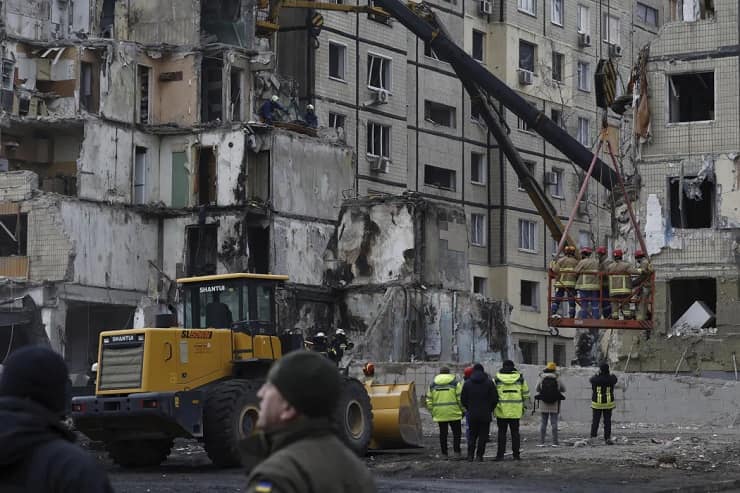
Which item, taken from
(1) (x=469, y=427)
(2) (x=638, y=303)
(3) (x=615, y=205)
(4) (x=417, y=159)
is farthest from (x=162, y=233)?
(1) (x=469, y=427)

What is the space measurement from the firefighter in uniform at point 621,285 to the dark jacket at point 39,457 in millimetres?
26210

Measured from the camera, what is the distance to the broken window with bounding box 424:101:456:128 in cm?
6638

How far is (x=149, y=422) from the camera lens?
23.8 m

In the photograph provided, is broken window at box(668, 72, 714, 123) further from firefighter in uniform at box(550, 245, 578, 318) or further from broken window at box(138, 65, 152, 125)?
broken window at box(138, 65, 152, 125)

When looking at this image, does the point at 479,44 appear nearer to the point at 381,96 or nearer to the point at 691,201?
the point at 381,96

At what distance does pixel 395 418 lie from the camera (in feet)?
89.0

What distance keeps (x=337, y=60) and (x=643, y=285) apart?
3215 cm

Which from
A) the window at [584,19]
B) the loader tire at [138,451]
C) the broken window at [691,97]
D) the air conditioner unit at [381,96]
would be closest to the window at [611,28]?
the window at [584,19]

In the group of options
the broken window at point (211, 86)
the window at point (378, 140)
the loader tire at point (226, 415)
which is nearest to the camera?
the loader tire at point (226, 415)

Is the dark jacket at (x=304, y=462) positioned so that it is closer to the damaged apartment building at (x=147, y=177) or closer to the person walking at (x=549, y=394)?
the person walking at (x=549, y=394)

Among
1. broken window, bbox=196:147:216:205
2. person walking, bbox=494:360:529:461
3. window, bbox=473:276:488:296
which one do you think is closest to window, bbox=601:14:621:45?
window, bbox=473:276:488:296

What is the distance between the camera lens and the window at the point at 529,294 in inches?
2685

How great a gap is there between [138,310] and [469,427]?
28243 millimetres

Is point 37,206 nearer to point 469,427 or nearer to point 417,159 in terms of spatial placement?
point 417,159
